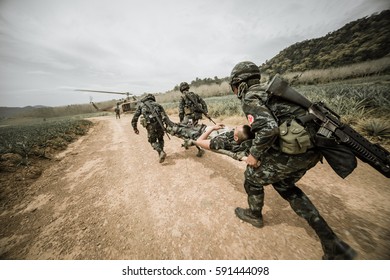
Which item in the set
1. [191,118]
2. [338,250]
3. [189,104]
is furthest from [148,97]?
[338,250]

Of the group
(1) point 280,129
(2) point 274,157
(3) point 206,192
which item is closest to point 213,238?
(3) point 206,192

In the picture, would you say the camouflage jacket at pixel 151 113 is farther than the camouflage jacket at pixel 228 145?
Yes

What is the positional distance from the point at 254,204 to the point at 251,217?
10.5 inches

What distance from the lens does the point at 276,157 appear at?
1.78m

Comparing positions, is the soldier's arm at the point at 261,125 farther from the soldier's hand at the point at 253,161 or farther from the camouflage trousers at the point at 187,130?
the camouflage trousers at the point at 187,130

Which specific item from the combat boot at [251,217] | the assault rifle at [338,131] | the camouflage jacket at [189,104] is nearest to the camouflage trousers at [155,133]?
the camouflage jacket at [189,104]

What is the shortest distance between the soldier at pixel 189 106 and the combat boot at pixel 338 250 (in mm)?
4737

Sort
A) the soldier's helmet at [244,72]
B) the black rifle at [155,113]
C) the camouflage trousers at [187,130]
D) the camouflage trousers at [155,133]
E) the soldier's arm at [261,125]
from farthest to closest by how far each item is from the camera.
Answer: the camouflage trousers at [155,133] < the black rifle at [155,113] < the camouflage trousers at [187,130] < the soldier's helmet at [244,72] < the soldier's arm at [261,125]

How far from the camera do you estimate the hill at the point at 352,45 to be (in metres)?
21.9

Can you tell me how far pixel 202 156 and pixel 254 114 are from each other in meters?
3.41

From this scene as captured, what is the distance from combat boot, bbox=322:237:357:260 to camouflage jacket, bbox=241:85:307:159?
3.97 ft

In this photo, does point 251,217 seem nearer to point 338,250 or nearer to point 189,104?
point 338,250

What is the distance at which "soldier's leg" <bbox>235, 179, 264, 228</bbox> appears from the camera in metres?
2.14

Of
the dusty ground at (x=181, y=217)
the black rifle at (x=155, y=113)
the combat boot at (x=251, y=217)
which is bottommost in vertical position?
the dusty ground at (x=181, y=217)
